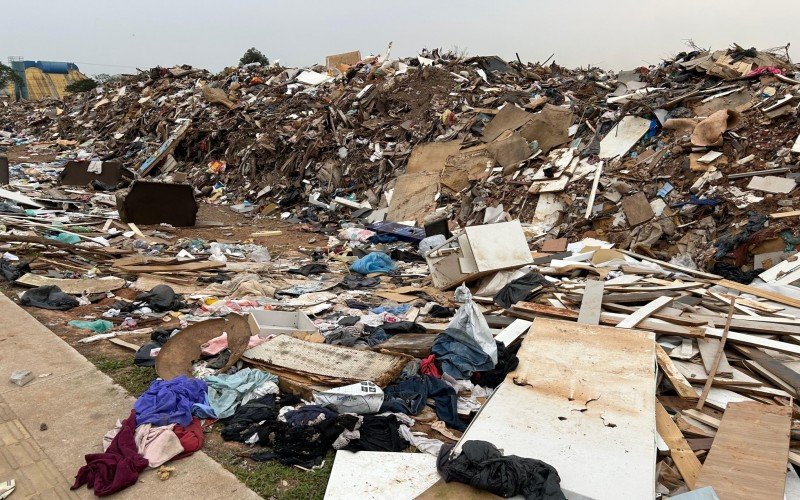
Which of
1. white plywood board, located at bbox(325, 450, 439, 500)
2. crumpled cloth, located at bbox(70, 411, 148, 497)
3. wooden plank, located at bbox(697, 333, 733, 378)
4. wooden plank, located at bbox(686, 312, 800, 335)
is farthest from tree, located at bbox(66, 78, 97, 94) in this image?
wooden plank, located at bbox(697, 333, 733, 378)

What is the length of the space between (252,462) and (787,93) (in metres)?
9.81

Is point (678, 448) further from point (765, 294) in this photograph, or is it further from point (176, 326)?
point (176, 326)

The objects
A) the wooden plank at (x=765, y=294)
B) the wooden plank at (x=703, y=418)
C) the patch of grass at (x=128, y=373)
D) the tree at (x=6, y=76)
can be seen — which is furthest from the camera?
the tree at (x=6, y=76)

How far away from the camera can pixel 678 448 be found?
338cm

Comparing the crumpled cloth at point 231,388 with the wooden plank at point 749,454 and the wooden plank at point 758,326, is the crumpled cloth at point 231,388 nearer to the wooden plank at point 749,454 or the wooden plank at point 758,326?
the wooden plank at point 749,454

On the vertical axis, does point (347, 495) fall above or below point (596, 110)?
below

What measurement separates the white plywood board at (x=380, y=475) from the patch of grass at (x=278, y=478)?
110 mm

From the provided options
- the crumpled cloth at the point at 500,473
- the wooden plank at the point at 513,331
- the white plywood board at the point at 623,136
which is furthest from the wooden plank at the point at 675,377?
the white plywood board at the point at 623,136

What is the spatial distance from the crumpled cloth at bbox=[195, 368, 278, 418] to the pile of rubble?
2 centimetres

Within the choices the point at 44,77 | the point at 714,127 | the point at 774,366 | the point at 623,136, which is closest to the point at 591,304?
the point at 774,366

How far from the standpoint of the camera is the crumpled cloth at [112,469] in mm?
3113

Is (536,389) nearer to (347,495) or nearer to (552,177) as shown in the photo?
(347,495)

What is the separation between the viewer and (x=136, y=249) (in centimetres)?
891

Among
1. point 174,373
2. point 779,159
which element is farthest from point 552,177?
point 174,373
